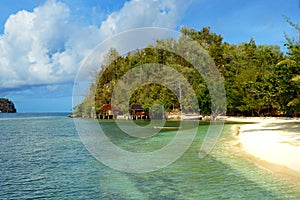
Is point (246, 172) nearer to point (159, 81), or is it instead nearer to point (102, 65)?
point (159, 81)

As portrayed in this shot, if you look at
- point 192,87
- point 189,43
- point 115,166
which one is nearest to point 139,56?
point 189,43

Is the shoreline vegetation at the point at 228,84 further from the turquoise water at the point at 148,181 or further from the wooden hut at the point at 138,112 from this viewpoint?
the turquoise water at the point at 148,181

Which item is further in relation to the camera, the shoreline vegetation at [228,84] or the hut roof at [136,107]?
the hut roof at [136,107]

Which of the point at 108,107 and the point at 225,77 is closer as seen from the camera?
the point at 225,77

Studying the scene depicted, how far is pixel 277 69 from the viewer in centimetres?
2486

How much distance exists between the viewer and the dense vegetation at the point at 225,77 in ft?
83.9

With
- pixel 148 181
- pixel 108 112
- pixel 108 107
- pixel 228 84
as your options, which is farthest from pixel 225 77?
pixel 148 181

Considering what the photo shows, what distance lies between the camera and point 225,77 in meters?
52.9

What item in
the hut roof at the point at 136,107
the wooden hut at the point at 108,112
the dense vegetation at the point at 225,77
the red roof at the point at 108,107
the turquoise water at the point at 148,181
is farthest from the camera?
the wooden hut at the point at 108,112

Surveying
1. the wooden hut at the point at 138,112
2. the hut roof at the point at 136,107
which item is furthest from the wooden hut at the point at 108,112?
the hut roof at the point at 136,107

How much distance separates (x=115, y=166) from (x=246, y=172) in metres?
5.54

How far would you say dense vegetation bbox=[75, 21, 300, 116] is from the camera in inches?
1006

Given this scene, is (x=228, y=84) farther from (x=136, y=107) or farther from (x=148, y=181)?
(x=148, y=181)

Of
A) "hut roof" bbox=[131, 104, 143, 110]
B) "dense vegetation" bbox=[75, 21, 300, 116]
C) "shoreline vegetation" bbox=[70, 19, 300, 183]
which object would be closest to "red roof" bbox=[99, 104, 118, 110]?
"shoreline vegetation" bbox=[70, 19, 300, 183]
